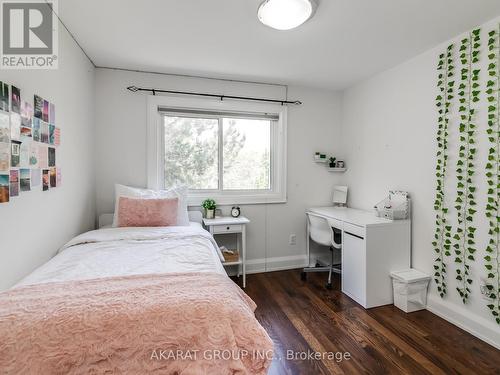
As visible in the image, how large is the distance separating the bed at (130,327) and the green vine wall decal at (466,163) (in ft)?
6.45

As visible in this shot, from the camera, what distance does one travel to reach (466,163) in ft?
6.75

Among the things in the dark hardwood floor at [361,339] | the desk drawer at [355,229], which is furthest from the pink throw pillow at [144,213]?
the desk drawer at [355,229]

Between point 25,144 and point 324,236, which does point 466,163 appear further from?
point 25,144

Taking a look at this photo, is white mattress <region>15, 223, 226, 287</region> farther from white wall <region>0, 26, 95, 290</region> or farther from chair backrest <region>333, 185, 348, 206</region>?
chair backrest <region>333, 185, 348, 206</region>

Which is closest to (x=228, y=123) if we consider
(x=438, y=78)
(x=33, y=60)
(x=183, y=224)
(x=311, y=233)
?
(x=183, y=224)

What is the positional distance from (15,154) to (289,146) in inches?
107

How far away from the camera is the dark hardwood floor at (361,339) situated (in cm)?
165

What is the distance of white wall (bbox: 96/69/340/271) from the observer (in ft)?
9.19

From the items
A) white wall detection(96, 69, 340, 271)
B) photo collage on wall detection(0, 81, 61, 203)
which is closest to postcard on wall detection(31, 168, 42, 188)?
photo collage on wall detection(0, 81, 61, 203)

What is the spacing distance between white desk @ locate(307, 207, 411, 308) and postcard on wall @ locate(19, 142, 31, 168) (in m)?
2.62

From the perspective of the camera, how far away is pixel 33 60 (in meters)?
1.61

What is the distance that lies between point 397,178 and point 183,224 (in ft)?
7.63

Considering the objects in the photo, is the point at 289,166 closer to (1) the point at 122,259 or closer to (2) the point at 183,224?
(2) the point at 183,224

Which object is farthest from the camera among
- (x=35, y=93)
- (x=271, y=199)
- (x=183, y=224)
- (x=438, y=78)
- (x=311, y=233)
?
(x=271, y=199)
